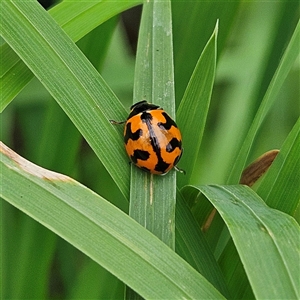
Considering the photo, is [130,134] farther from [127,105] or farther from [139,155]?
[127,105]

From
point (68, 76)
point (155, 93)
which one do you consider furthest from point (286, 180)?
point (68, 76)

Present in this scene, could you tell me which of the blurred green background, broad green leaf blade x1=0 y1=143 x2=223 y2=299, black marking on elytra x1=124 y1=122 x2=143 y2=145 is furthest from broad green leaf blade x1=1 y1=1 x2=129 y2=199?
the blurred green background

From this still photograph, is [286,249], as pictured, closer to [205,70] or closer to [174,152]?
[174,152]

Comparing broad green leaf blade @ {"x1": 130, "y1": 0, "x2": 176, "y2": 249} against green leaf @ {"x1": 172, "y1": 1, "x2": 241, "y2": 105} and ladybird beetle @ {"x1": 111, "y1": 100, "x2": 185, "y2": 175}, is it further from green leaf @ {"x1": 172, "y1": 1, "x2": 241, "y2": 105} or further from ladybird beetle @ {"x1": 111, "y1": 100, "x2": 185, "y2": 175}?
green leaf @ {"x1": 172, "y1": 1, "x2": 241, "y2": 105}

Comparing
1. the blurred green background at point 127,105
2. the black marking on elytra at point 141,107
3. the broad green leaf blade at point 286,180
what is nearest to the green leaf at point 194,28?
the blurred green background at point 127,105

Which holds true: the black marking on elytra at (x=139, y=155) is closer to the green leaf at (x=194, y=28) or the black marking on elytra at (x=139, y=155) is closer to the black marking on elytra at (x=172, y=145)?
the black marking on elytra at (x=172, y=145)

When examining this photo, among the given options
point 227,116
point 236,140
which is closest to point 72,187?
point 236,140
